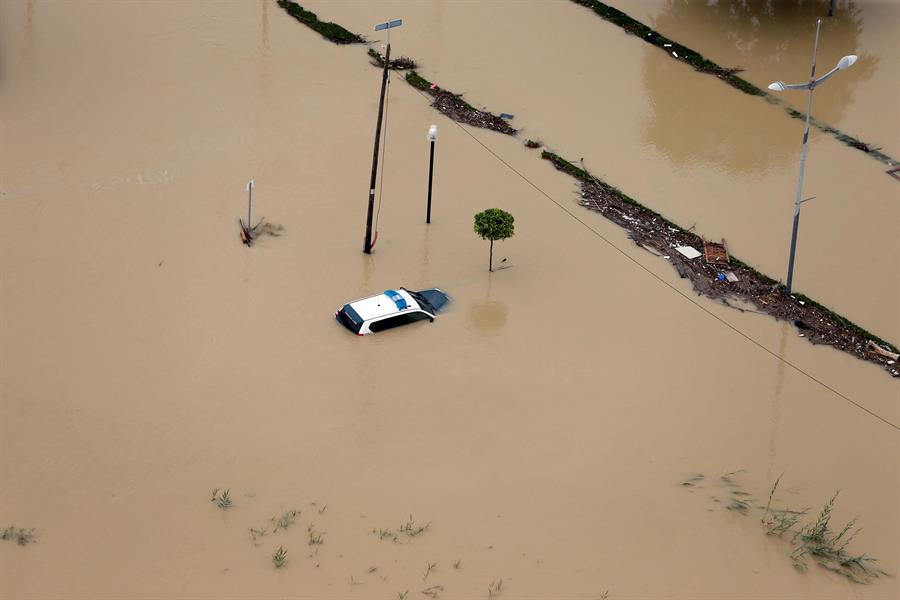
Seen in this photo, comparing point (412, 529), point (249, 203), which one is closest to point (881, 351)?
point (412, 529)

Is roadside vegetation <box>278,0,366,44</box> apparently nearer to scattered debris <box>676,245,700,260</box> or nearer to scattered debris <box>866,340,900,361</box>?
scattered debris <box>676,245,700,260</box>

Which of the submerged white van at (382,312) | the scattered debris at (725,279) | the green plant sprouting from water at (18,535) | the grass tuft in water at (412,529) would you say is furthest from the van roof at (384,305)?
the green plant sprouting from water at (18,535)

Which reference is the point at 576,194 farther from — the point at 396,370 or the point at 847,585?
the point at 847,585

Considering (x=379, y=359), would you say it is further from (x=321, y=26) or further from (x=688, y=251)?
(x=321, y=26)

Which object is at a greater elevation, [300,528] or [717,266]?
[717,266]

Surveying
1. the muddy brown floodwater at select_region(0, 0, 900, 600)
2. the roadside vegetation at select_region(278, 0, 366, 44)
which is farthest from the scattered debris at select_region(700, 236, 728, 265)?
the roadside vegetation at select_region(278, 0, 366, 44)

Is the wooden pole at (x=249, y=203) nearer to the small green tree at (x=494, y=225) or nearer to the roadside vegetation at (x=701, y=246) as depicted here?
the small green tree at (x=494, y=225)

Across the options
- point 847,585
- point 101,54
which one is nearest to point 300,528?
point 847,585
